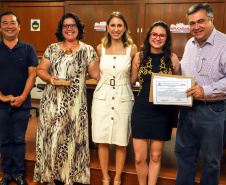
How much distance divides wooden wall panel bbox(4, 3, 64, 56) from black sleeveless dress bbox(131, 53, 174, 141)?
4187 millimetres

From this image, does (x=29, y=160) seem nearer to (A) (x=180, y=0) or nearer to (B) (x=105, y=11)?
(B) (x=105, y=11)

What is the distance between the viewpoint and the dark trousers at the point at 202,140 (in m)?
1.98

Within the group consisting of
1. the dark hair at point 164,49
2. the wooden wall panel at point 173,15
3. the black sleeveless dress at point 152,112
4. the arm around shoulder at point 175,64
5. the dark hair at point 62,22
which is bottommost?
the black sleeveless dress at point 152,112

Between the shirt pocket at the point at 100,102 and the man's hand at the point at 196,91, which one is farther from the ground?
the man's hand at the point at 196,91

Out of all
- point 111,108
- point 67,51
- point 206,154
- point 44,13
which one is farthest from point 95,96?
point 44,13

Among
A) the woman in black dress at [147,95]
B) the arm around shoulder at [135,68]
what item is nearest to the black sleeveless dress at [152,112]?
the woman in black dress at [147,95]

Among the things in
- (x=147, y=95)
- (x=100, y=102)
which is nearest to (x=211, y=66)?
(x=147, y=95)

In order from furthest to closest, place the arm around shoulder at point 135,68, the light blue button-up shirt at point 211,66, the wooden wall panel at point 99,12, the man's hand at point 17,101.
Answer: the wooden wall panel at point 99,12
the man's hand at point 17,101
the arm around shoulder at point 135,68
the light blue button-up shirt at point 211,66

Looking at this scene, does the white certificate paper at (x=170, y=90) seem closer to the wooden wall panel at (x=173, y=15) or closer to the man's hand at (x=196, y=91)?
the man's hand at (x=196, y=91)

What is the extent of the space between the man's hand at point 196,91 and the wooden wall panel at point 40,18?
4.55 metres

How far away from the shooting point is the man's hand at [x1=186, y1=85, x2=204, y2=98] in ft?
6.29

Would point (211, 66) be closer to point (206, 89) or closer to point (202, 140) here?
point (206, 89)

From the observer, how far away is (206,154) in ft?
6.74

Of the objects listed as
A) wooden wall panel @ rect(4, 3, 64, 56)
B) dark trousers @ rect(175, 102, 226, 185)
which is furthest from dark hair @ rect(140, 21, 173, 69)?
wooden wall panel @ rect(4, 3, 64, 56)
